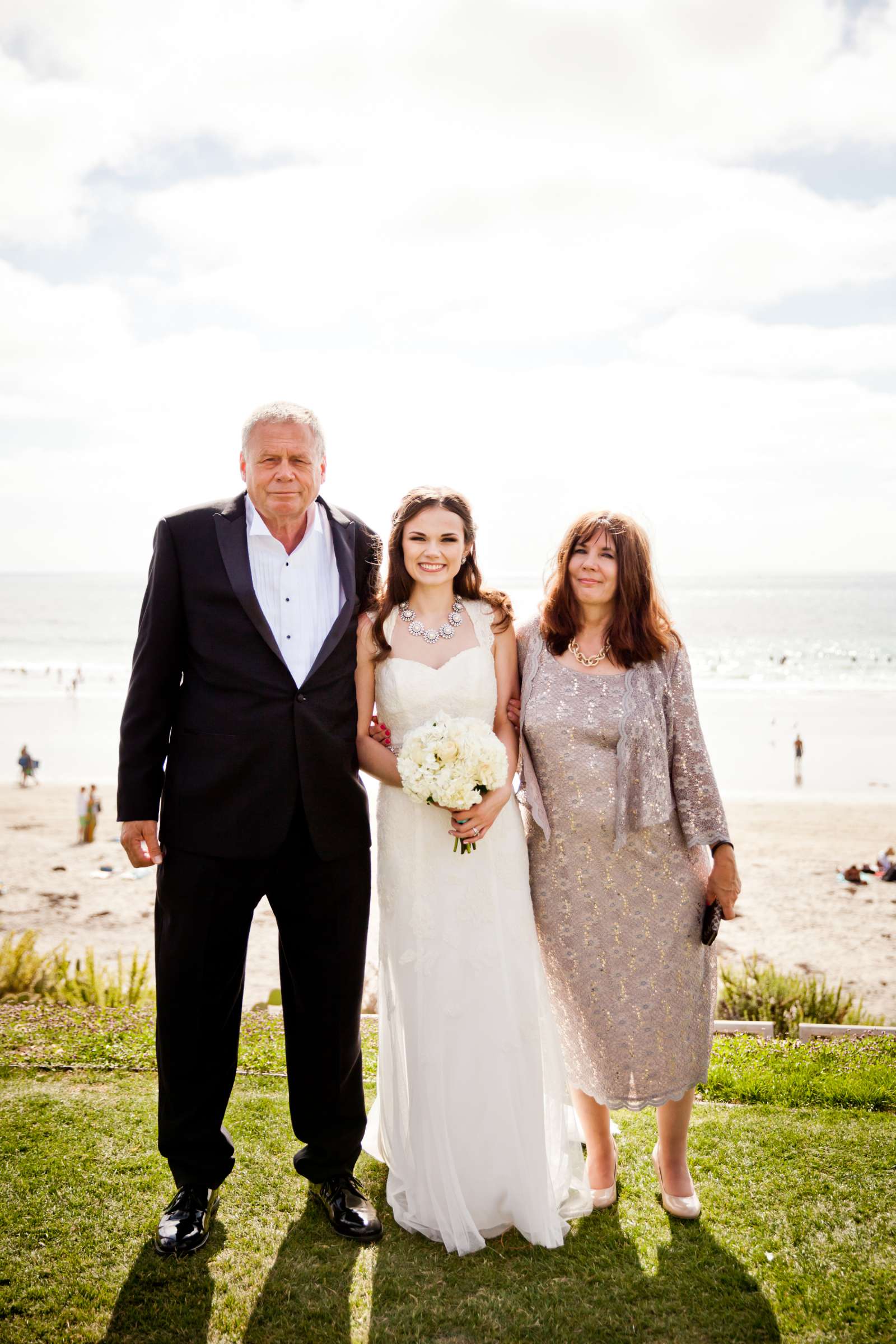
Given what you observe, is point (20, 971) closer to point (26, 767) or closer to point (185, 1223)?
point (185, 1223)

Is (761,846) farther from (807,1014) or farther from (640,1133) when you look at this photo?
(640,1133)

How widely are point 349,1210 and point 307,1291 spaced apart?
40cm

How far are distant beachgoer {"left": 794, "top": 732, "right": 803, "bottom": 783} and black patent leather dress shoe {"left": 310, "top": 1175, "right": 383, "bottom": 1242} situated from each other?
2052 cm

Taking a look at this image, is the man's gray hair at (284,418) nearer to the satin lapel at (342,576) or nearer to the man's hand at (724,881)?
the satin lapel at (342,576)

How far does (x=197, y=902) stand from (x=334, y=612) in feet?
4.17

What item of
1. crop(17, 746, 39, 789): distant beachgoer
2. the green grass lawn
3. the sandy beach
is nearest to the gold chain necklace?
the green grass lawn

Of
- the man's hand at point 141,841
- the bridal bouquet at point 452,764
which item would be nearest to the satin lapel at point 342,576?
the bridal bouquet at point 452,764

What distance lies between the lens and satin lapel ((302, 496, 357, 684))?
369cm

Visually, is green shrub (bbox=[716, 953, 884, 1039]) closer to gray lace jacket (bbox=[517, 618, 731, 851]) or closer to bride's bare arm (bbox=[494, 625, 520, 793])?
gray lace jacket (bbox=[517, 618, 731, 851])

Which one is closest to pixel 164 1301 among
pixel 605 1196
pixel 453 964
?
pixel 453 964

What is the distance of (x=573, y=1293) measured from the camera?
11.1 ft

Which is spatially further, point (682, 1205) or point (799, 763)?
point (799, 763)

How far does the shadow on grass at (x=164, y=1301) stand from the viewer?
3156 mm

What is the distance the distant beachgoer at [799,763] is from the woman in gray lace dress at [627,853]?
19.9 meters
